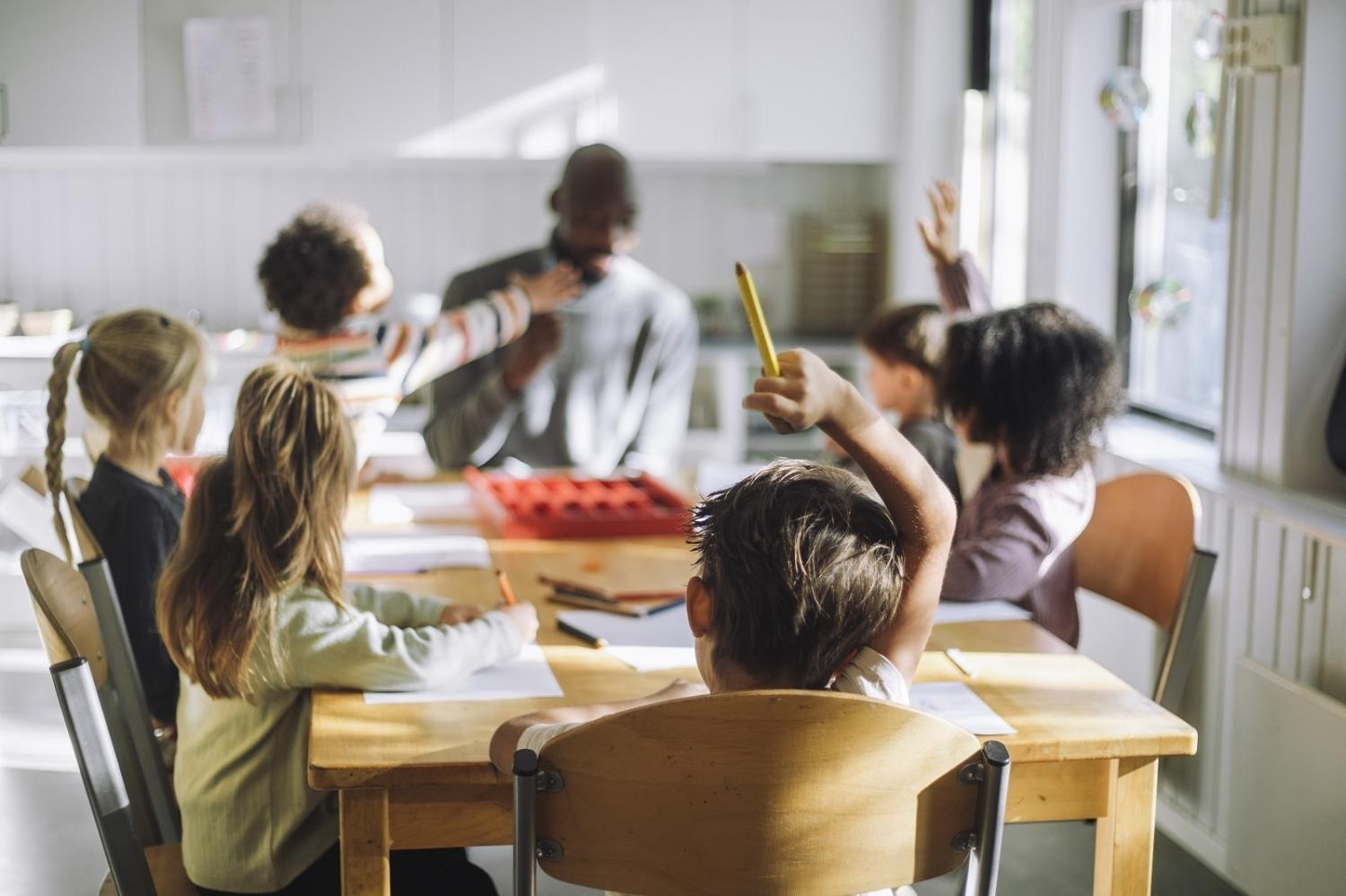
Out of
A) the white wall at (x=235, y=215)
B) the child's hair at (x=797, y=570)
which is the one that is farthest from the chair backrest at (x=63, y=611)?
the white wall at (x=235, y=215)

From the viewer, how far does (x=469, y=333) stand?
320cm

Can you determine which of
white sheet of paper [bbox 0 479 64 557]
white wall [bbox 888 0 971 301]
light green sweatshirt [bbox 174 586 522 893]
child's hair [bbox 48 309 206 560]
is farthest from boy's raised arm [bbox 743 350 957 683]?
white wall [bbox 888 0 971 301]

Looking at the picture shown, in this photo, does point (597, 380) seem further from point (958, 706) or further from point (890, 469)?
point (890, 469)

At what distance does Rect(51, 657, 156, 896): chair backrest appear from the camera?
143cm

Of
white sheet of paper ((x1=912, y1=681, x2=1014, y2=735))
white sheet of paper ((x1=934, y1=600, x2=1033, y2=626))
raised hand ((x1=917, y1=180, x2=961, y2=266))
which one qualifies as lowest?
white sheet of paper ((x1=934, y1=600, x2=1033, y2=626))

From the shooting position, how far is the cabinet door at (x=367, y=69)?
14.7 feet

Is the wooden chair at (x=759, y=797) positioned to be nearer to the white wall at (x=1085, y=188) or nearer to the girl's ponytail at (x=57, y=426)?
the girl's ponytail at (x=57, y=426)

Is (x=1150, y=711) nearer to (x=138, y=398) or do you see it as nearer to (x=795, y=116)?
(x=138, y=398)

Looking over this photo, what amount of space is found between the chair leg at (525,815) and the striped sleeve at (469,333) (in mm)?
1936

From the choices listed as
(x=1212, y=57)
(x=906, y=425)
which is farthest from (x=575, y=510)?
(x=1212, y=57)

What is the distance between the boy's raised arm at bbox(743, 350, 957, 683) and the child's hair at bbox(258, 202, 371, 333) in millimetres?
1822

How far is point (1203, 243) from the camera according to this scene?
10.7ft

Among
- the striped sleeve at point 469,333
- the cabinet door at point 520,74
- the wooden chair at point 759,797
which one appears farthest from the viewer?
the cabinet door at point 520,74

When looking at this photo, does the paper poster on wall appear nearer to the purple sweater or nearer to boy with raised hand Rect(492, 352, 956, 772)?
the purple sweater
